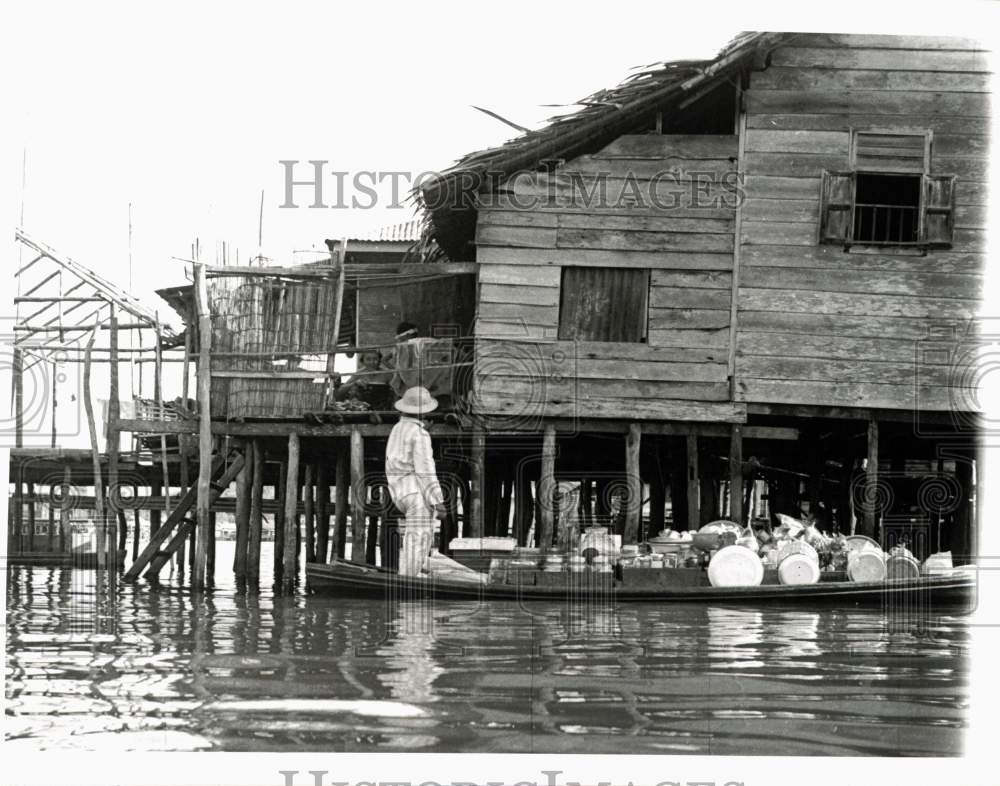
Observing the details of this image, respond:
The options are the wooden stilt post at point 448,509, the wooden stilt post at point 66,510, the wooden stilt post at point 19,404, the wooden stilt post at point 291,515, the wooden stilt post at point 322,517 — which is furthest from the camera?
the wooden stilt post at point 66,510

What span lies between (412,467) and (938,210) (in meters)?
6.50

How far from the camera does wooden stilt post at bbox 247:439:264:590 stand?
1770 centimetres

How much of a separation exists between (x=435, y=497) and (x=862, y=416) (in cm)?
523

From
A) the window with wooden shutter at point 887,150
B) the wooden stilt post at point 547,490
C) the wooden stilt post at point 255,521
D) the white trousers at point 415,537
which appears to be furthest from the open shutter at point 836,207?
the wooden stilt post at point 255,521

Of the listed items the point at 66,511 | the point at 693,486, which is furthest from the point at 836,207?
the point at 66,511

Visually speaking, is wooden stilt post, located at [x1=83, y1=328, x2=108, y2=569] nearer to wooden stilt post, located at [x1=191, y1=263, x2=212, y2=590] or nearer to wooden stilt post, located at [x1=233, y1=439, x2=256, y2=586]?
wooden stilt post, located at [x1=233, y1=439, x2=256, y2=586]

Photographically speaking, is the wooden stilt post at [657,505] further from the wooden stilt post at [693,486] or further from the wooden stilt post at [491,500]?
the wooden stilt post at [693,486]

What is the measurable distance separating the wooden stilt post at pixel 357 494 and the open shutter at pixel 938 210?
6.72 meters

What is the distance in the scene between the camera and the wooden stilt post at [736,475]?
1561cm

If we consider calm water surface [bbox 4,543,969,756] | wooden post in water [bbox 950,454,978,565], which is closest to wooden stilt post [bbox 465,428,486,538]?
calm water surface [bbox 4,543,969,756]

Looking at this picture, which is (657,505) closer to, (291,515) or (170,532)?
(291,515)

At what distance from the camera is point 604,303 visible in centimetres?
1614

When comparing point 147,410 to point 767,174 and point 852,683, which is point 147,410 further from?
point 852,683

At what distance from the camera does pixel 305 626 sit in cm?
1132
